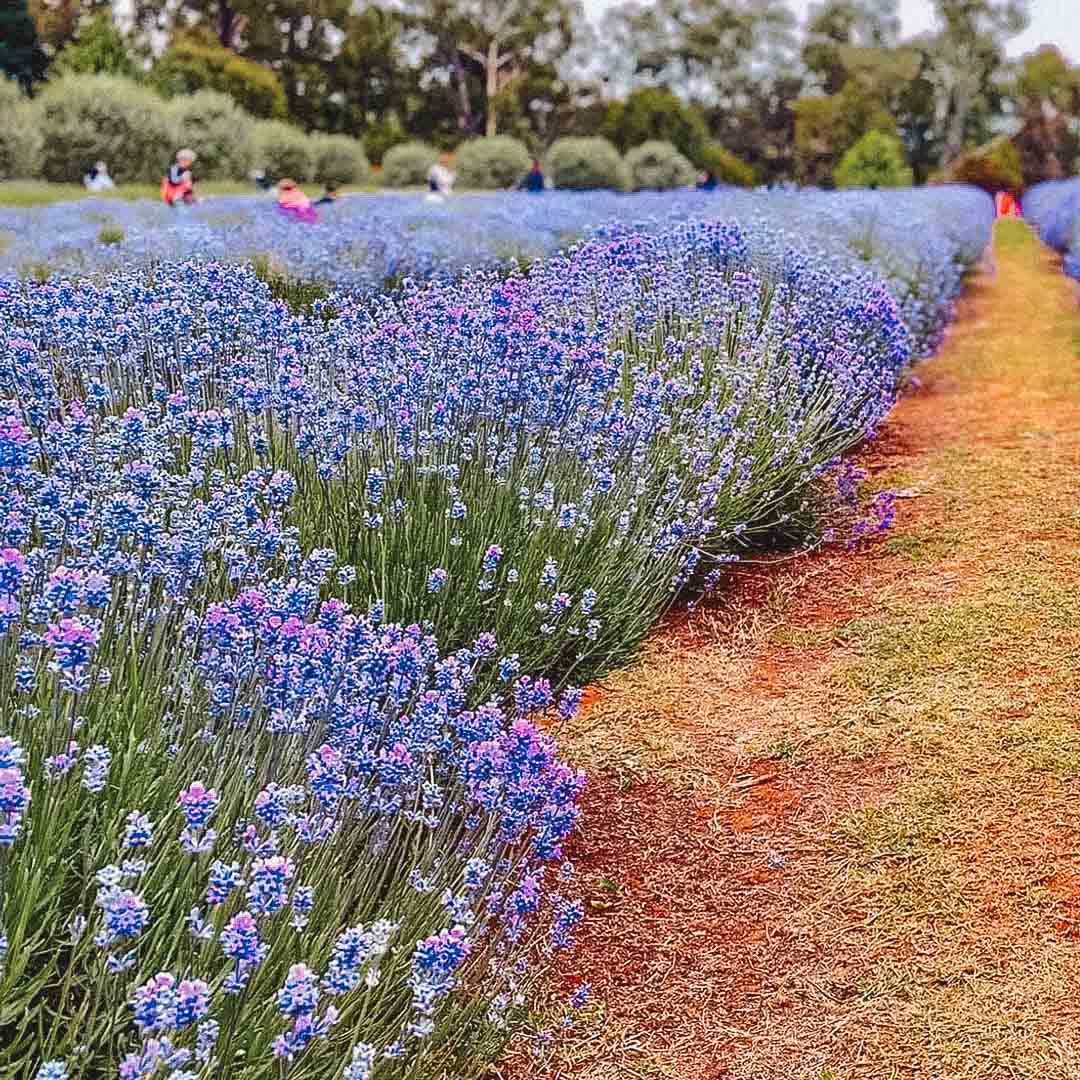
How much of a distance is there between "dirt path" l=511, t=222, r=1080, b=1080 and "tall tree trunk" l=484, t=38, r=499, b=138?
45.1 metres

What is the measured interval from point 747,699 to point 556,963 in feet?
4.13

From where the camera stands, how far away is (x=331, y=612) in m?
2.01

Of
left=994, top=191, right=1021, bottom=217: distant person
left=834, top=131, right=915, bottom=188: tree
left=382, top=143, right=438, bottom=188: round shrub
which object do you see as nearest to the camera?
left=382, top=143, right=438, bottom=188: round shrub

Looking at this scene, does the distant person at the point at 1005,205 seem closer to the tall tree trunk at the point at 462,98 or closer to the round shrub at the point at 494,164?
the round shrub at the point at 494,164

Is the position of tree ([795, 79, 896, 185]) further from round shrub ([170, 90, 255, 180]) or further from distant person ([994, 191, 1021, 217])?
round shrub ([170, 90, 255, 180])

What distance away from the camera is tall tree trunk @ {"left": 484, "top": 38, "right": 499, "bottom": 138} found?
154 ft

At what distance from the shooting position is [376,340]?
350 cm

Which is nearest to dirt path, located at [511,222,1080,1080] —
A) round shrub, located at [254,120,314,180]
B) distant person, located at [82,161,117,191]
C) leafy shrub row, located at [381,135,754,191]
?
distant person, located at [82,161,117,191]

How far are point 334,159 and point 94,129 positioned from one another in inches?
259

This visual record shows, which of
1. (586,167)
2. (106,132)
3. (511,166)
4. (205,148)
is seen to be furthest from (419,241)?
(511,166)

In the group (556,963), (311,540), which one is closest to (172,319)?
(311,540)

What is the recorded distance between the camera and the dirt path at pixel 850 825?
2.21 metres

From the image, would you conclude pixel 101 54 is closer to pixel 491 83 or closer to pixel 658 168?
pixel 658 168

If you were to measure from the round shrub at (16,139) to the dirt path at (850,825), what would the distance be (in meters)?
18.0
